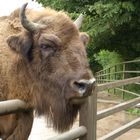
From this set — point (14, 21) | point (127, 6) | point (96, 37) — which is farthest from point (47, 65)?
point (96, 37)

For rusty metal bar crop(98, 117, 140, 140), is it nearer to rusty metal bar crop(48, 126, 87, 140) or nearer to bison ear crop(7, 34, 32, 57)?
rusty metal bar crop(48, 126, 87, 140)

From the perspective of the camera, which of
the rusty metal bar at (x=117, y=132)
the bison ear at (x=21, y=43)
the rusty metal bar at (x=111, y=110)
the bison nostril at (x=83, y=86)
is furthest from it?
the rusty metal bar at (x=117, y=132)

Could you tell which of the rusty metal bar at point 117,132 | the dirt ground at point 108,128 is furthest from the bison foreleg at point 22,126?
the dirt ground at point 108,128

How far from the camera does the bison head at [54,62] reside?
4086 millimetres

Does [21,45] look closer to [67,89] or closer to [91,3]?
[67,89]

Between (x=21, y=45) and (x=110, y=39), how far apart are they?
1466 cm

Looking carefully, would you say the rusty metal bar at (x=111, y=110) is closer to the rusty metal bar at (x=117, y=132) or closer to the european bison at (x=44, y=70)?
the rusty metal bar at (x=117, y=132)

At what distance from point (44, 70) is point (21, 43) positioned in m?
0.35

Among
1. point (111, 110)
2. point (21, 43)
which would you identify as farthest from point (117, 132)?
point (21, 43)

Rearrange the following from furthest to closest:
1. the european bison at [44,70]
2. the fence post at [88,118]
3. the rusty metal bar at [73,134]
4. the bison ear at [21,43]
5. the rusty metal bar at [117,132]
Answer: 1. the rusty metal bar at [117,132]
2. the fence post at [88,118]
3. the rusty metal bar at [73,134]
4. the bison ear at [21,43]
5. the european bison at [44,70]

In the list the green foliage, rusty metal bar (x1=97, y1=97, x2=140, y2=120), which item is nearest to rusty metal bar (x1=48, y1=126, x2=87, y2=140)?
rusty metal bar (x1=97, y1=97, x2=140, y2=120)

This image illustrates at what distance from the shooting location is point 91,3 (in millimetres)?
18672

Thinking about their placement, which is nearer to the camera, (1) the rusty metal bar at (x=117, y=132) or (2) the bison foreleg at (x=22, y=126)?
(2) the bison foreleg at (x=22, y=126)

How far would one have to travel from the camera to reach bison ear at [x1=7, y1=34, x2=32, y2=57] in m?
4.39
